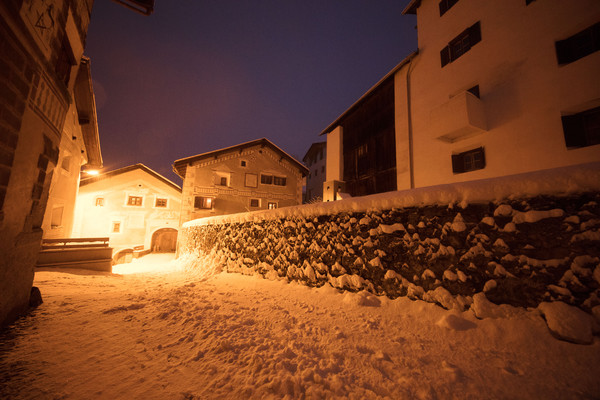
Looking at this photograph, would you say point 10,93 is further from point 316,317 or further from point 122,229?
point 122,229

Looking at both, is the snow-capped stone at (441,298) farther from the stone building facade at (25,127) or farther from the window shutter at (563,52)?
the window shutter at (563,52)

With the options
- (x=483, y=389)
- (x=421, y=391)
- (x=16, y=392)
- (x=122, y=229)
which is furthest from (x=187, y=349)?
(x=122, y=229)

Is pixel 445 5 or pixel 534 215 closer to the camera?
pixel 534 215

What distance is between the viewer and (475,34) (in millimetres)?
7508

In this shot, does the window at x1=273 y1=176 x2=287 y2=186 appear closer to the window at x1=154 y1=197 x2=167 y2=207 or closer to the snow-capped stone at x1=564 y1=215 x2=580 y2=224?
the window at x1=154 y1=197 x2=167 y2=207

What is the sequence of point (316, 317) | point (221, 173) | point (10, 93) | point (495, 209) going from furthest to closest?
point (221, 173) → point (316, 317) → point (495, 209) → point (10, 93)

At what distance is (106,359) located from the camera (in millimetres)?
1977

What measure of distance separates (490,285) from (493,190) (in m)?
1.09

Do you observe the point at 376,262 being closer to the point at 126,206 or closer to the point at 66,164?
the point at 66,164

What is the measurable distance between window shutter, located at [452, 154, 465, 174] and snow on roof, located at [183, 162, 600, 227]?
20.4 ft

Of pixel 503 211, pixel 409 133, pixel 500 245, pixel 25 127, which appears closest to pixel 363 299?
pixel 500 245

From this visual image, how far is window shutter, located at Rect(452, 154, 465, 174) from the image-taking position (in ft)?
25.0

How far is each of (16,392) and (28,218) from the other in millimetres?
2171

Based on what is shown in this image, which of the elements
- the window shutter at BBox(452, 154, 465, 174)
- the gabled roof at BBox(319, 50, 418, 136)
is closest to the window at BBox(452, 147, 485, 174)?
the window shutter at BBox(452, 154, 465, 174)
